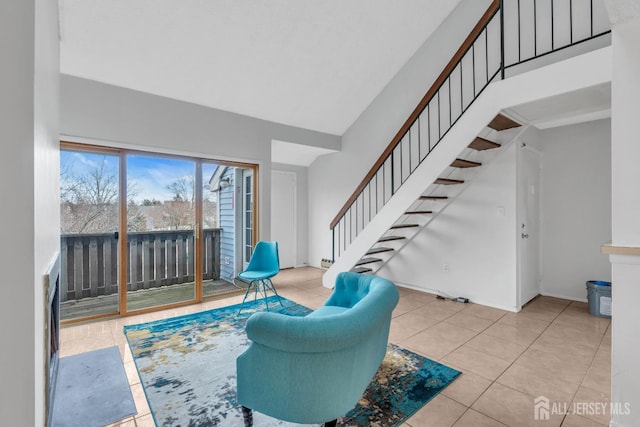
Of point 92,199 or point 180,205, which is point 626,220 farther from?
point 92,199

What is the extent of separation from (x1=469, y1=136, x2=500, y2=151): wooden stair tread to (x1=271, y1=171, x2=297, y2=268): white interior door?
4006 millimetres

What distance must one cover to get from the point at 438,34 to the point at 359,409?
5.00 m

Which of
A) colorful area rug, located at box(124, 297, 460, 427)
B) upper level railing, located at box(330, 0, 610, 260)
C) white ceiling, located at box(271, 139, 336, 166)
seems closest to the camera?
colorful area rug, located at box(124, 297, 460, 427)

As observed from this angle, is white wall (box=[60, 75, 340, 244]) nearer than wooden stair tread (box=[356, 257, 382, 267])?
Yes

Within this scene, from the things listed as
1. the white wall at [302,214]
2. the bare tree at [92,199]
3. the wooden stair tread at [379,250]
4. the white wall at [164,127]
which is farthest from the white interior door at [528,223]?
the bare tree at [92,199]

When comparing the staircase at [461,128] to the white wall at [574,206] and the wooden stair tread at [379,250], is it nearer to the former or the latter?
the wooden stair tread at [379,250]

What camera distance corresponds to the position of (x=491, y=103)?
274cm

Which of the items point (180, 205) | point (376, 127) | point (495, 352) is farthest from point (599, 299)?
point (180, 205)

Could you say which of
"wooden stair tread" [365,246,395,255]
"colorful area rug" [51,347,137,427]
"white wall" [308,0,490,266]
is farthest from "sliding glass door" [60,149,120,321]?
"white wall" [308,0,490,266]

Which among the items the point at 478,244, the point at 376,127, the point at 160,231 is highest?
the point at 376,127

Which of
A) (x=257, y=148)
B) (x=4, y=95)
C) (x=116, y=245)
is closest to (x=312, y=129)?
(x=257, y=148)

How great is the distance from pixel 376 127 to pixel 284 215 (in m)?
2.71

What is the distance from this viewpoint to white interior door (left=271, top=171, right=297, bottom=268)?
636 cm

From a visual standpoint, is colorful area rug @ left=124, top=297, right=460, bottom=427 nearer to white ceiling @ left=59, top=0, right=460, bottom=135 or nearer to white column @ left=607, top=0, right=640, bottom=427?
white column @ left=607, top=0, right=640, bottom=427
